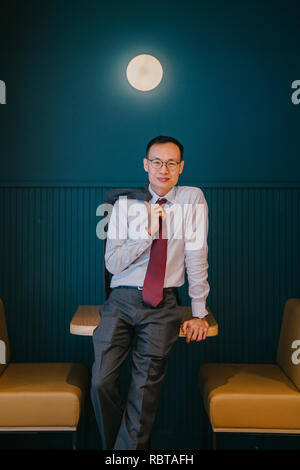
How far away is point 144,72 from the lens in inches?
106

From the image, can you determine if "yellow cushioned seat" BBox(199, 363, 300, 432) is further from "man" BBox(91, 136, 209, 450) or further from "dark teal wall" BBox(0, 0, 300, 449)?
"dark teal wall" BBox(0, 0, 300, 449)

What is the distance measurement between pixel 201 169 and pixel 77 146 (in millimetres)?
787

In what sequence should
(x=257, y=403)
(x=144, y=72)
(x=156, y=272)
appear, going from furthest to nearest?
(x=144, y=72)
(x=156, y=272)
(x=257, y=403)

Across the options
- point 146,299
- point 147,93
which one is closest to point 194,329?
point 146,299

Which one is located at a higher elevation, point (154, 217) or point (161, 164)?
point (161, 164)

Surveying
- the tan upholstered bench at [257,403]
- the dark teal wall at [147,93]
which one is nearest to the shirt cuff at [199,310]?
the tan upholstered bench at [257,403]

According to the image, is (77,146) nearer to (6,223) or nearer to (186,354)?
(6,223)

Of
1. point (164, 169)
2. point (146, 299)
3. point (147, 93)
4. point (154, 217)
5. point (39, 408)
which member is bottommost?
point (39, 408)

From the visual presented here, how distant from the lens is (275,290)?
2699 millimetres

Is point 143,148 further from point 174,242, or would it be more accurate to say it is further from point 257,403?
point 257,403

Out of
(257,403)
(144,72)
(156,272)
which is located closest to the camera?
(257,403)

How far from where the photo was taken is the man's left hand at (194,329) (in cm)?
198

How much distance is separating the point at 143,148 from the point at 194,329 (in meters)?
1.23

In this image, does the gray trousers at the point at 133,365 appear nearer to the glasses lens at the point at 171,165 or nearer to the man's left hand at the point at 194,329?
the man's left hand at the point at 194,329
